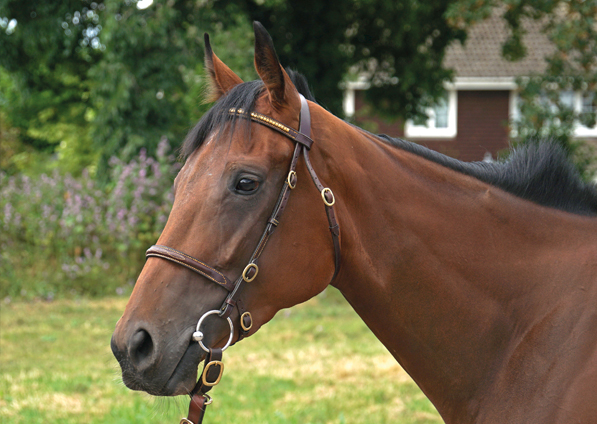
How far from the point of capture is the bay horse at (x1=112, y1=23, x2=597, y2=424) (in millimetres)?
1685

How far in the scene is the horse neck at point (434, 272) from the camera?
74.1 inches

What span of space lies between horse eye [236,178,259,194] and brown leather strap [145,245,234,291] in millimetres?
270

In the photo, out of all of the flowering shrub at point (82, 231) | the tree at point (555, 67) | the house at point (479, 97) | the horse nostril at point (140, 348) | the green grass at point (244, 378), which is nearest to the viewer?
the horse nostril at point (140, 348)

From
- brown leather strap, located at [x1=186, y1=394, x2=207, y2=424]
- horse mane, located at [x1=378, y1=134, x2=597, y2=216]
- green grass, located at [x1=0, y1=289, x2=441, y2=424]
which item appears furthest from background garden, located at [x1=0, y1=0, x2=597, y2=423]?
horse mane, located at [x1=378, y1=134, x2=597, y2=216]

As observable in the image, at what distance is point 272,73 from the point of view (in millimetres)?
1817

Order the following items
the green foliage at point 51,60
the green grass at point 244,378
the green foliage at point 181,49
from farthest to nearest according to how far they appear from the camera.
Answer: the green foliage at point 51,60, the green foliage at point 181,49, the green grass at point 244,378

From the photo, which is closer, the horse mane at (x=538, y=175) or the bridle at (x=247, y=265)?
the bridle at (x=247, y=265)

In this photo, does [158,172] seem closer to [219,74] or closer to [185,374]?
[219,74]

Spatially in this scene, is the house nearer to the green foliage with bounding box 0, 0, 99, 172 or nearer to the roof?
the roof

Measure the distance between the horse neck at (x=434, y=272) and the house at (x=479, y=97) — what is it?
58.6 ft

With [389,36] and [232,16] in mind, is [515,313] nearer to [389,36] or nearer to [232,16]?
[232,16]

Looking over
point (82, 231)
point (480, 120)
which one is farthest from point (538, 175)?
point (480, 120)

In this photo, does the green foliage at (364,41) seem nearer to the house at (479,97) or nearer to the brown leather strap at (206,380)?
the house at (479,97)

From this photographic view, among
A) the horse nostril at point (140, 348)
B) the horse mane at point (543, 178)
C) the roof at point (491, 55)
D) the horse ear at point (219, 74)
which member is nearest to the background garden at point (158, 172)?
the horse mane at point (543, 178)
